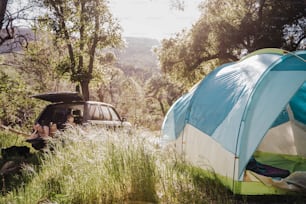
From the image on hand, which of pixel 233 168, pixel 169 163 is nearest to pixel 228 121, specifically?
pixel 233 168

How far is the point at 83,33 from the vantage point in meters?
14.7

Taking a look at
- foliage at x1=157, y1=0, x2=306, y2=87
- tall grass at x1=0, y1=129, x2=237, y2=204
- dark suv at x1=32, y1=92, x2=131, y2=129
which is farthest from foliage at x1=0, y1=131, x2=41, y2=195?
foliage at x1=157, y1=0, x2=306, y2=87

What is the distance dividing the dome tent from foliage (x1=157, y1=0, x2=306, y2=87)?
29.8 ft

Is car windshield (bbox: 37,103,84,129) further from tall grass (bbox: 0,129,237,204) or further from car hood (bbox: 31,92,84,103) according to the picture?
tall grass (bbox: 0,129,237,204)

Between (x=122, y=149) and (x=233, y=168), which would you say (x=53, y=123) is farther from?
(x=233, y=168)

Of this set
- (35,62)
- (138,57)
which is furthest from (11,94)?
(138,57)

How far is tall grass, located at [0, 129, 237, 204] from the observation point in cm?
414

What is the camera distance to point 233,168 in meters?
4.67

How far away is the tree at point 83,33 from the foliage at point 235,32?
4086 mm

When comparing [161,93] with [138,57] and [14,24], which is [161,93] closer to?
[14,24]

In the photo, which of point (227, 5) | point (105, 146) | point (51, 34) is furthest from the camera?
point (227, 5)

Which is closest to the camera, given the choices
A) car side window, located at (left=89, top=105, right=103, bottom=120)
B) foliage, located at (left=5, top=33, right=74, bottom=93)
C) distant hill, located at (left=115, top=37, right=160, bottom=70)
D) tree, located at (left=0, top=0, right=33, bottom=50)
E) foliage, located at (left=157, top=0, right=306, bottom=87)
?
car side window, located at (left=89, top=105, right=103, bottom=120)

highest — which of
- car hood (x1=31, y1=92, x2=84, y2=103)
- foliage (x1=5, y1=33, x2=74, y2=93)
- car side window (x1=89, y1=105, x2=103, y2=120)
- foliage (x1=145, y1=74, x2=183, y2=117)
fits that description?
foliage (x1=5, y1=33, x2=74, y2=93)

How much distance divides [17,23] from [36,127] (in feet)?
15.2
